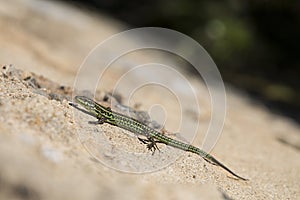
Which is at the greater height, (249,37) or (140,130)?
(249,37)

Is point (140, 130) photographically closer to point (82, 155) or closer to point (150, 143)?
point (150, 143)

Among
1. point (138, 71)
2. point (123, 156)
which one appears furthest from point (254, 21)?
point (123, 156)

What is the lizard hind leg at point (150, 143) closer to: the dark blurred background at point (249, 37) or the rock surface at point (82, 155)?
the rock surface at point (82, 155)

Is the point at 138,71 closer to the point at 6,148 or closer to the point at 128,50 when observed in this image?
the point at 128,50

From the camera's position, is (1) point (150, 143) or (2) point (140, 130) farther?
(2) point (140, 130)

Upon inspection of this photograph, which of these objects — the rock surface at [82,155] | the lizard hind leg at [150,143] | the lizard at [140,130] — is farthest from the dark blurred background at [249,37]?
the lizard hind leg at [150,143]

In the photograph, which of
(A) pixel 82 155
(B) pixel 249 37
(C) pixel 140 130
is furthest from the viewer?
(B) pixel 249 37

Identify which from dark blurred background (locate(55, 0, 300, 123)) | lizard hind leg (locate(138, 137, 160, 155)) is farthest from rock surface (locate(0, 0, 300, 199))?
dark blurred background (locate(55, 0, 300, 123))

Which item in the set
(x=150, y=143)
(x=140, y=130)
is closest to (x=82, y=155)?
(x=150, y=143)

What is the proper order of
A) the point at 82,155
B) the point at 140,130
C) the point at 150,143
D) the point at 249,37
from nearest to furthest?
the point at 82,155 < the point at 150,143 < the point at 140,130 < the point at 249,37

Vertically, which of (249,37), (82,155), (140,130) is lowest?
(82,155)
